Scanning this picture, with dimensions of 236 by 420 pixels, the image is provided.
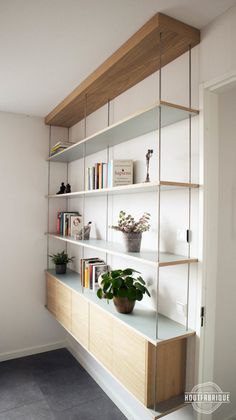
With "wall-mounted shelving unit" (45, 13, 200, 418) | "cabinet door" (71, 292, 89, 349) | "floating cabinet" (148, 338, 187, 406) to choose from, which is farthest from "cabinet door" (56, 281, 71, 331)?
"floating cabinet" (148, 338, 187, 406)

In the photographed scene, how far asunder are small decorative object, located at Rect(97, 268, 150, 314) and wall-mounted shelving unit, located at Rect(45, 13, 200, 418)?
0.23 ft

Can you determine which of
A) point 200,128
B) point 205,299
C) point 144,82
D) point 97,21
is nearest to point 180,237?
point 205,299

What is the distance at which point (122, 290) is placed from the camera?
6.10 feet

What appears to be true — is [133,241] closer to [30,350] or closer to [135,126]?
[135,126]

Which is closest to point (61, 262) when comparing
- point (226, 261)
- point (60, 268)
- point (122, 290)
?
point (60, 268)

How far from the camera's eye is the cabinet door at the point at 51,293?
9.94 feet

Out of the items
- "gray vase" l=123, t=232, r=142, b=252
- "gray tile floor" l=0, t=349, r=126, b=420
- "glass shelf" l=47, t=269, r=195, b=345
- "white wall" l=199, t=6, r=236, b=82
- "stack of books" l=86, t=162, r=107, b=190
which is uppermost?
"white wall" l=199, t=6, r=236, b=82

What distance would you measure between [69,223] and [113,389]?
155cm

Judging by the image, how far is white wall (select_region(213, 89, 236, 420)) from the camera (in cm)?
172

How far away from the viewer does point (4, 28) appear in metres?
1.65

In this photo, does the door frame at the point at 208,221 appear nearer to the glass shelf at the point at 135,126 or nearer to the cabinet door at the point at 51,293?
the glass shelf at the point at 135,126

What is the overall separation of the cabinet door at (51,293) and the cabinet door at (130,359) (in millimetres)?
1265

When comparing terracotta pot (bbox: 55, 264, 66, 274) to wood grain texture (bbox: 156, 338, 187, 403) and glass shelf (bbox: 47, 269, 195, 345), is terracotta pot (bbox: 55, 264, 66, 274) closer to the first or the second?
glass shelf (bbox: 47, 269, 195, 345)

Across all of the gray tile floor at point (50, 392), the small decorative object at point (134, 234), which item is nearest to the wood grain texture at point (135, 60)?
the small decorative object at point (134, 234)
